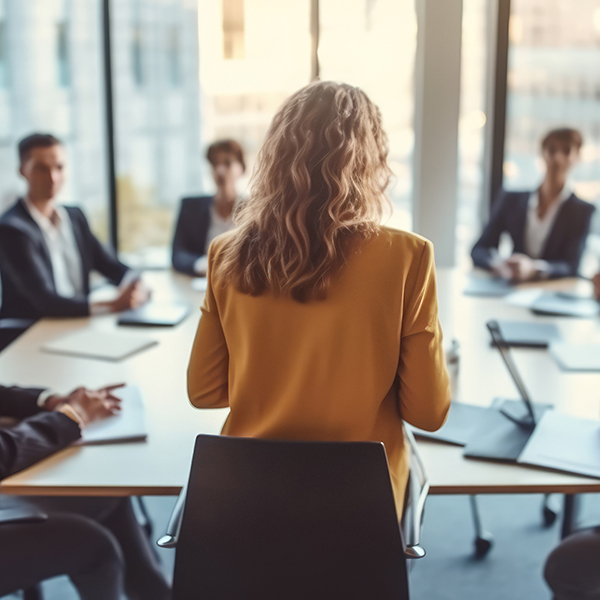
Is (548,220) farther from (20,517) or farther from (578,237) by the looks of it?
(20,517)

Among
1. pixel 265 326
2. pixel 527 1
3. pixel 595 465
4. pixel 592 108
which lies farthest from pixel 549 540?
pixel 527 1

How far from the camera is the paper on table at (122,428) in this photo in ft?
5.07

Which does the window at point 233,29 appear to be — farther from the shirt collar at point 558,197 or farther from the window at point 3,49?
the shirt collar at point 558,197

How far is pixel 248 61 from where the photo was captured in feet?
13.8

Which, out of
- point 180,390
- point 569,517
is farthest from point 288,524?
point 569,517

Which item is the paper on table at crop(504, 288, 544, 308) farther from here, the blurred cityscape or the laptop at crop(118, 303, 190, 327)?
the laptop at crop(118, 303, 190, 327)

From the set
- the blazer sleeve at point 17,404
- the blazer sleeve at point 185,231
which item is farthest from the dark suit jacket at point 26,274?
the blazer sleeve at point 17,404

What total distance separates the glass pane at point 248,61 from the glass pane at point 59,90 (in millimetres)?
675

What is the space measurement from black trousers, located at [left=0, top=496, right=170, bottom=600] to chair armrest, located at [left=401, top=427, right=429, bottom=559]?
72 centimetres

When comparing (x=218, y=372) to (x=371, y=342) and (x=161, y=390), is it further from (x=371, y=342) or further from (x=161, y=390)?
(x=161, y=390)

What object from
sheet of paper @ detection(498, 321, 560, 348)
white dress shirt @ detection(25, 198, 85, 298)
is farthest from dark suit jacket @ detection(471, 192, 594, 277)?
white dress shirt @ detection(25, 198, 85, 298)

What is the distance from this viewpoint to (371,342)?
4.17 feet

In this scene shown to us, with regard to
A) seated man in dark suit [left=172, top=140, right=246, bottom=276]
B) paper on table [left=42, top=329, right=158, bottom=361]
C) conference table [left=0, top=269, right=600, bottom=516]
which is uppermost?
seated man in dark suit [left=172, top=140, right=246, bottom=276]

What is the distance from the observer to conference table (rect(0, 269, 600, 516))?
137 cm
